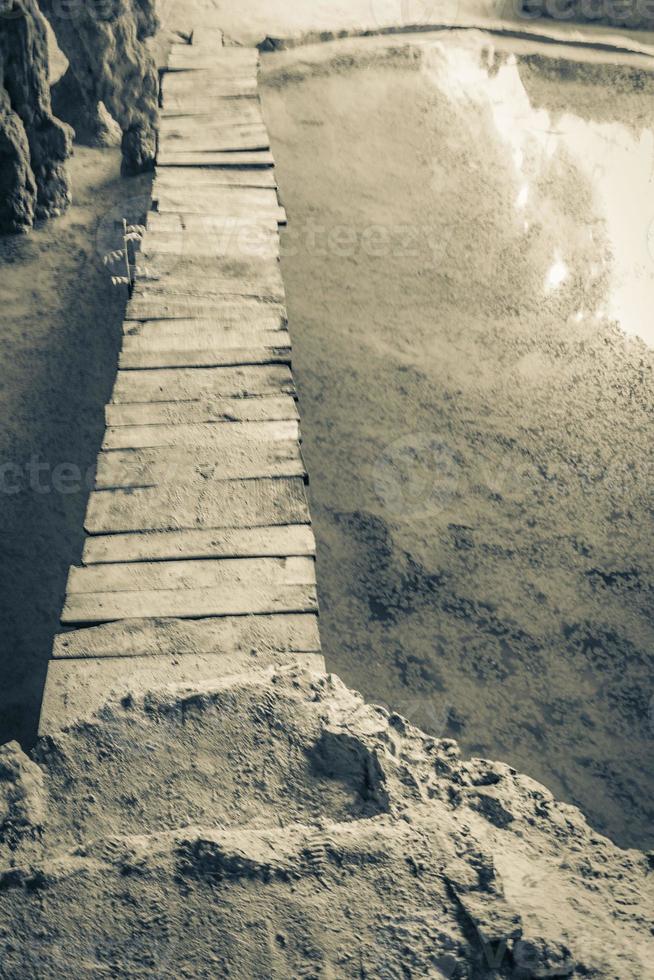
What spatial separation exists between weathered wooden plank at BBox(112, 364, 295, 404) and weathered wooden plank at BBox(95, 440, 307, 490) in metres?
0.38

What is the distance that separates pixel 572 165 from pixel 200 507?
5.61 metres

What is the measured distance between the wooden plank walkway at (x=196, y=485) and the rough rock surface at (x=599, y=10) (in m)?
5.66

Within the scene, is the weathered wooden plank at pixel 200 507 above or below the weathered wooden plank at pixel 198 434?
below

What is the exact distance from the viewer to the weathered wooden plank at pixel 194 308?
15.1 feet

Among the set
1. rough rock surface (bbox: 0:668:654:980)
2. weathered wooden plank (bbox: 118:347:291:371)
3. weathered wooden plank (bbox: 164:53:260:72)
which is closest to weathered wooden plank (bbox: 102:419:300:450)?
weathered wooden plank (bbox: 118:347:291:371)

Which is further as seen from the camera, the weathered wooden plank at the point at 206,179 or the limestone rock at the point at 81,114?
the limestone rock at the point at 81,114

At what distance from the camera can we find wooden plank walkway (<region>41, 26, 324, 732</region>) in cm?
304

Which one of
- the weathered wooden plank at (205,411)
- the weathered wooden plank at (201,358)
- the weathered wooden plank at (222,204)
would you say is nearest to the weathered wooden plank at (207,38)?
the weathered wooden plank at (222,204)

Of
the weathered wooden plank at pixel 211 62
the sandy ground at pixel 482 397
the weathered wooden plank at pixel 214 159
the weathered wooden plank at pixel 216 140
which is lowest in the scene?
the sandy ground at pixel 482 397

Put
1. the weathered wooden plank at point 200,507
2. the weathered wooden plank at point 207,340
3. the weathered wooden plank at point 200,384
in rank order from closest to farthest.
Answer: the weathered wooden plank at point 200,507, the weathered wooden plank at point 200,384, the weathered wooden plank at point 207,340

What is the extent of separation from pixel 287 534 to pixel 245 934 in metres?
1.75

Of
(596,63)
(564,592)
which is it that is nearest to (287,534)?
(564,592)

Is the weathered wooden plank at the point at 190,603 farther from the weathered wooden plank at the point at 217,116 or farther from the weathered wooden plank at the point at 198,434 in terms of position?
the weathered wooden plank at the point at 217,116

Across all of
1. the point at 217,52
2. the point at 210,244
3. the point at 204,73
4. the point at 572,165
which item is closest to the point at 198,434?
the point at 210,244
